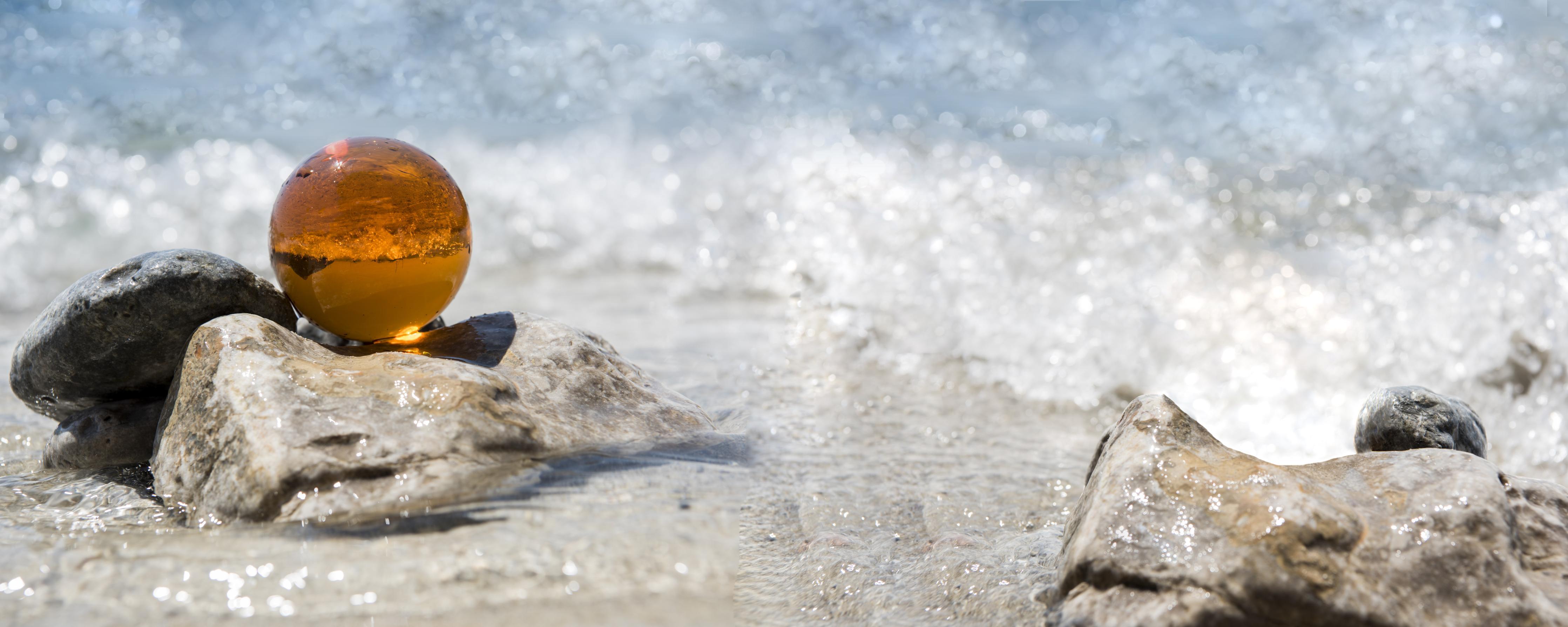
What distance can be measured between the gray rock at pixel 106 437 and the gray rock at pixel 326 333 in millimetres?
391

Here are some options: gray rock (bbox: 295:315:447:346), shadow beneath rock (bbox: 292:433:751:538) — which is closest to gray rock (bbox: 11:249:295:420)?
gray rock (bbox: 295:315:447:346)

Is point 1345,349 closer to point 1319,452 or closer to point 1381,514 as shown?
point 1319,452

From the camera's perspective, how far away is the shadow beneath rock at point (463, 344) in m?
2.35

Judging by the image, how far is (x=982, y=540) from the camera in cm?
220

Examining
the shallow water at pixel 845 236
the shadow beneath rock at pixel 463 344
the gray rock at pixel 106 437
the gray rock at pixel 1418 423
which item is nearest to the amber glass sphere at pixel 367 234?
the shadow beneath rock at pixel 463 344

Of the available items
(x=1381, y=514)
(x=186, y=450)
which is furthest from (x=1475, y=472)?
(x=186, y=450)

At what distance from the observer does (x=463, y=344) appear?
8.04ft

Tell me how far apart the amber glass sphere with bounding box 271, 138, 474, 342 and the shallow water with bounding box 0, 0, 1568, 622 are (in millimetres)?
590

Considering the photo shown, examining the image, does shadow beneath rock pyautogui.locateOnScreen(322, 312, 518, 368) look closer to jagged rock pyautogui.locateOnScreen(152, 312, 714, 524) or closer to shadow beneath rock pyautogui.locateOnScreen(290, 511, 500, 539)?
jagged rock pyautogui.locateOnScreen(152, 312, 714, 524)

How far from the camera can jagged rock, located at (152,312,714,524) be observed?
1.80 meters

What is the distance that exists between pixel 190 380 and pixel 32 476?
589 mm

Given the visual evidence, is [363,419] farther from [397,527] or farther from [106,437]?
[106,437]

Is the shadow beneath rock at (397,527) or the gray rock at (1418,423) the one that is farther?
the gray rock at (1418,423)

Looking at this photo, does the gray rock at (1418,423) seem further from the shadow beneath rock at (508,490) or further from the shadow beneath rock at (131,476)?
the shadow beneath rock at (131,476)
